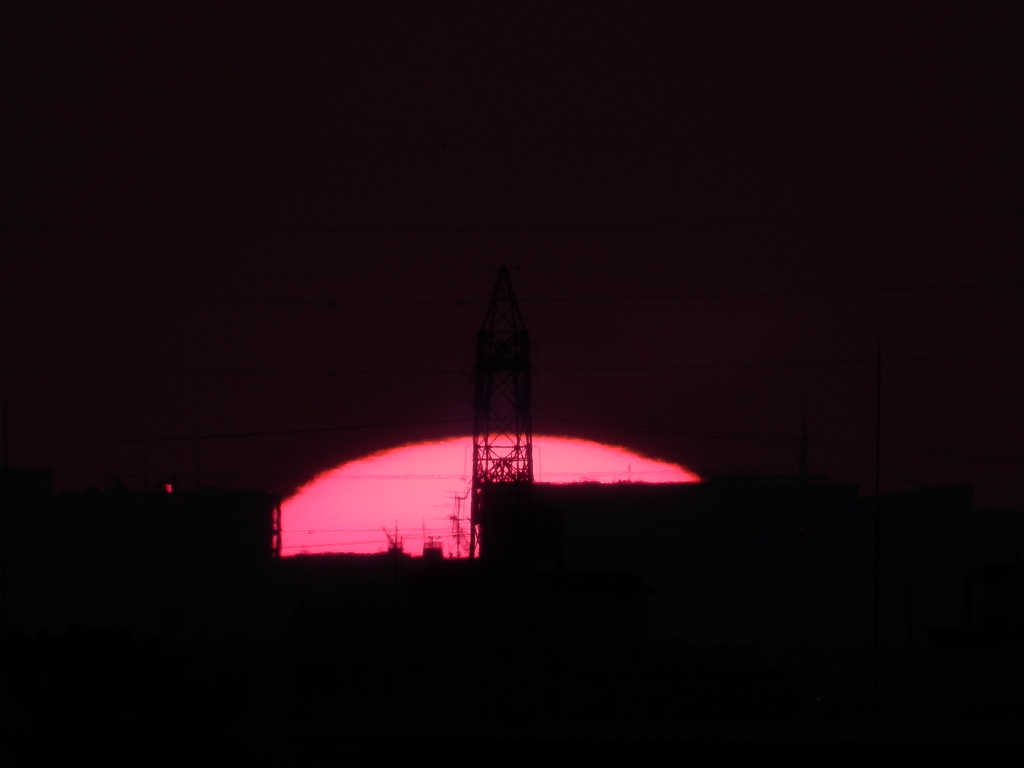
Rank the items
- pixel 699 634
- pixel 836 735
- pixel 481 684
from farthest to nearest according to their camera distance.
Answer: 1. pixel 699 634
2. pixel 481 684
3. pixel 836 735

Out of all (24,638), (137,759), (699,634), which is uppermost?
(24,638)

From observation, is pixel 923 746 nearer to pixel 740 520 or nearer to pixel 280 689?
pixel 280 689

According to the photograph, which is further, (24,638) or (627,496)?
(627,496)

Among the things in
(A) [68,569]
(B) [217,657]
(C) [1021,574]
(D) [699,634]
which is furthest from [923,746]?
(A) [68,569]

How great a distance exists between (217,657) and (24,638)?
23336 millimetres

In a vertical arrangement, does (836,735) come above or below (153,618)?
above

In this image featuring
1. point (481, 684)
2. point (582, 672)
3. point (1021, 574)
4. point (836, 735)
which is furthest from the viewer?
point (582, 672)

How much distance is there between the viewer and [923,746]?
809 inches

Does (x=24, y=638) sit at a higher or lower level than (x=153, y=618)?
higher

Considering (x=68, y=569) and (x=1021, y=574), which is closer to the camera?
(x=1021, y=574)

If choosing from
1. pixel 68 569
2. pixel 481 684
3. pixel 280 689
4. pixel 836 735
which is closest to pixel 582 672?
pixel 481 684

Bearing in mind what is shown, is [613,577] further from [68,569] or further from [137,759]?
[68,569]

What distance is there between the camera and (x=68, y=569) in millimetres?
114188

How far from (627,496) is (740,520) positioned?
891cm
